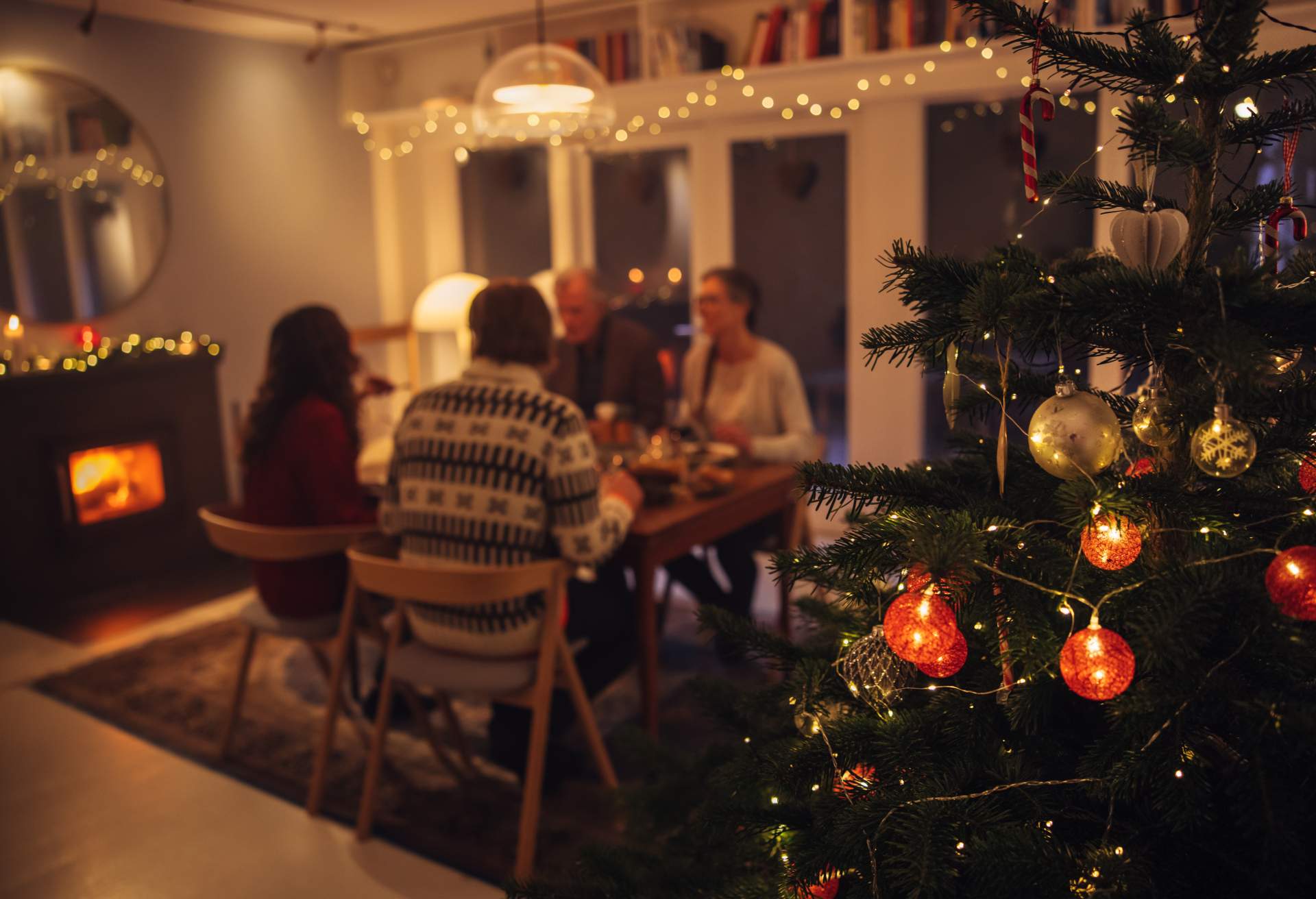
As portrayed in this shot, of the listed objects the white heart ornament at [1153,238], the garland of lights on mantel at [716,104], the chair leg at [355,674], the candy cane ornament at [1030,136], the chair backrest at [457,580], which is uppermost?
the garland of lights on mantel at [716,104]

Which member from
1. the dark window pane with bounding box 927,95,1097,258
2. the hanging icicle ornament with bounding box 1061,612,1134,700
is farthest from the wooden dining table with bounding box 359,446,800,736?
the dark window pane with bounding box 927,95,1097,258

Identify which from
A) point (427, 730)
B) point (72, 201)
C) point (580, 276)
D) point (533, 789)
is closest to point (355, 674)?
point (427, 730)

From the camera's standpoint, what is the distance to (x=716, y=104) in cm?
493

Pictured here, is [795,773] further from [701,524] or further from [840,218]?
[840,218]

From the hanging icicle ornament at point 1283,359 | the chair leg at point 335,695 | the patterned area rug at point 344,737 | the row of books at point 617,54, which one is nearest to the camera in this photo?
the hanging icicle ornament at point 1283,359

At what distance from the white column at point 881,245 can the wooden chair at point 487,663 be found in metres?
2.72

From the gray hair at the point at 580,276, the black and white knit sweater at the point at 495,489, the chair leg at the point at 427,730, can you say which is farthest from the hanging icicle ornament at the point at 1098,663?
the gray hair at the point at 580,276

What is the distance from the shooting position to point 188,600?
14.4 feet

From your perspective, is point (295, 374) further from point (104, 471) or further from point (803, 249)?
point (803, 249)

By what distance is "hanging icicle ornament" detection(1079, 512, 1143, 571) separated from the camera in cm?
91

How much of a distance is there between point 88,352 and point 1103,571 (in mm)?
4675

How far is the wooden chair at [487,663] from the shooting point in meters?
2.10

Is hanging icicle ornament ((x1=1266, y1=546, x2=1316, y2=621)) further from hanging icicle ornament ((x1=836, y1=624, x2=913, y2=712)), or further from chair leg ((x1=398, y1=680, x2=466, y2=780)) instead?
chair leg ((x1=398, y1=680, x2=466, y2=780))

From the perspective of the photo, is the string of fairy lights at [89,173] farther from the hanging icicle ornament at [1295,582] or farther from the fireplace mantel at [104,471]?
the hanging icicle ornament at [1295,582]
